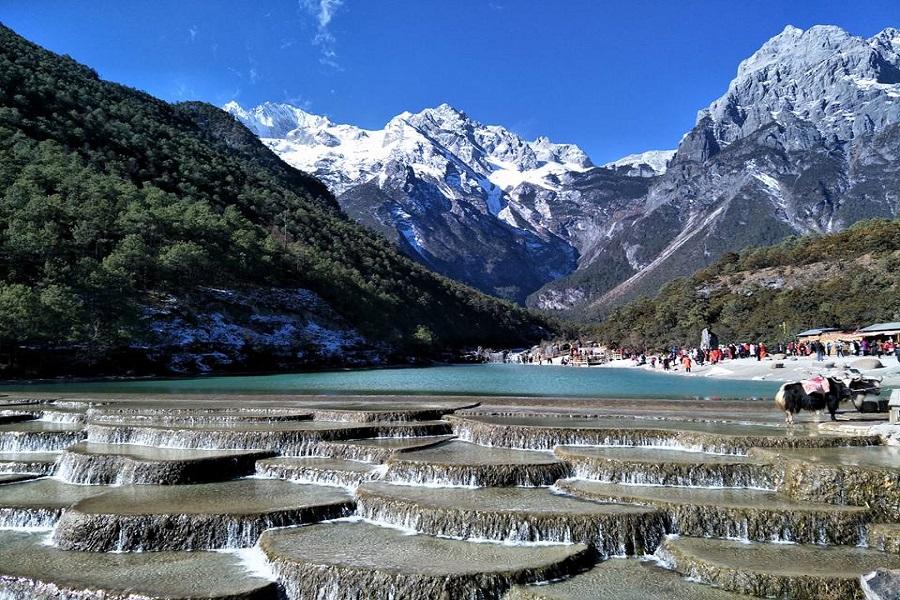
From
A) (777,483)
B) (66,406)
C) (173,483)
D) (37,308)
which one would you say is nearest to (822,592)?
(777,483)

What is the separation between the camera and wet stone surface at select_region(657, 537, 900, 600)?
9.47 metres

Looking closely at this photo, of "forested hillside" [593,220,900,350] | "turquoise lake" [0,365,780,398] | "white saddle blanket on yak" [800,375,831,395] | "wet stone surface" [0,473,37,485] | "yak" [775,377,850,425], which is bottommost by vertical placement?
"wet stone surface" [0,473,37,485]

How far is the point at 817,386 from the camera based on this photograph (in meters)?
21.1

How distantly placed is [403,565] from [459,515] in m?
2.16

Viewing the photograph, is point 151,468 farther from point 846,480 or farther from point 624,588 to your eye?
point 846,480

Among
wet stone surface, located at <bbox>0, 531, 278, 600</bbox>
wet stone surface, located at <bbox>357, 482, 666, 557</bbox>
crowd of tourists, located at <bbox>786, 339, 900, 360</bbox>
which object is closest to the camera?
wet stone surface, located at <bbox>0, 531, 278, 600</bbox>

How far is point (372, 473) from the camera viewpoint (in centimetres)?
1675

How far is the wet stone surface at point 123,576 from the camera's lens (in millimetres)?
10141

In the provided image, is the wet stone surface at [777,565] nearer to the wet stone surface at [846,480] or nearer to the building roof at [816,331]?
the wet stone surface at [846,480]

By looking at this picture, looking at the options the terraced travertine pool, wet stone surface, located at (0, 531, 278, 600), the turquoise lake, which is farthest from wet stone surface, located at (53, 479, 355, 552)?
the turquoise lake

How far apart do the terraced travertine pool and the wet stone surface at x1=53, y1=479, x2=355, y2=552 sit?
4 cm

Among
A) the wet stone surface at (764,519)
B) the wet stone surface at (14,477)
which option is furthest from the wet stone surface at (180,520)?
the wet stone surface at (764,519)

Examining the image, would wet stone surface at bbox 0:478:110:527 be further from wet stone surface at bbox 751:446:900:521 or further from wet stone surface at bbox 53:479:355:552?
wet stone surface at bbox 751:446:900:521


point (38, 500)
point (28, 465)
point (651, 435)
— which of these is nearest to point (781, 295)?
point (651, 435)
